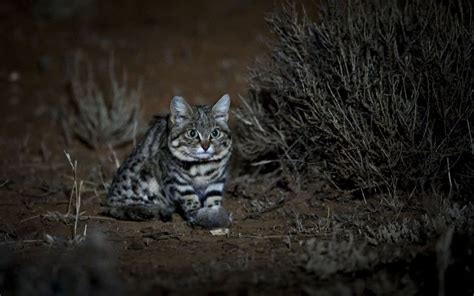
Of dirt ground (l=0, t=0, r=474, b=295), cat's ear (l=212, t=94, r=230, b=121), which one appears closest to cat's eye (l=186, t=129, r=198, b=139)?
cat's ear (l=212, t=94, r=230, b=121)

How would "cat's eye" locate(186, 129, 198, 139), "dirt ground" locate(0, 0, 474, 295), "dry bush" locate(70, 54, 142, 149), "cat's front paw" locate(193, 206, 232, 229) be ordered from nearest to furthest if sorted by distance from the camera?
"dirt ground" locate(0, 0, 474, 295), "cat's front paw" locate(193, 206, 232, 229), "cat's eye" locate(186, 129, 198, 139), "dry bush" locate(70, 54, 142, 149)

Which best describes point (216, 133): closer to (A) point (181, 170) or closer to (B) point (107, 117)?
(A) point (181, 170)

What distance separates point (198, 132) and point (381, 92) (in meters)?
1.57

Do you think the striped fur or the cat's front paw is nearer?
the cat's front paw

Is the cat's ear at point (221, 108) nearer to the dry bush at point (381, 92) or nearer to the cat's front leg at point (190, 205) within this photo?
the dry bush at point (381, 92)

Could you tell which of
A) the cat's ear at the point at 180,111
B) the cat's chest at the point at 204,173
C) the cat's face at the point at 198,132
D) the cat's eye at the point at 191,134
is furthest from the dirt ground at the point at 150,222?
the cat's ear at the point at 180,111

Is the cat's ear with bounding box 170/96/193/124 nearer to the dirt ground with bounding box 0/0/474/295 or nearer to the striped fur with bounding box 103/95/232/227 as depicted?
the striped fur with bounding box 103/95/232/227

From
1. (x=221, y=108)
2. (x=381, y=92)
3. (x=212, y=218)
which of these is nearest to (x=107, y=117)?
(x=221, y=108)

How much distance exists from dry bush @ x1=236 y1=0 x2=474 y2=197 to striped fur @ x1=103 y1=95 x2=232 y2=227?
28.3 inches

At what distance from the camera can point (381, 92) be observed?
Result: 5.64 m

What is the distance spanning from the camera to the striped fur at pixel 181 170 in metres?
6.01

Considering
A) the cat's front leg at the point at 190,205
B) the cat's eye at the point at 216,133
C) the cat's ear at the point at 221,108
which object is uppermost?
the cat's ear at the point at 221,108

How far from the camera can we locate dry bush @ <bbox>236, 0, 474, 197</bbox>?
5.73 meters

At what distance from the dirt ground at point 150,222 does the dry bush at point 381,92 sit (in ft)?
1.40
